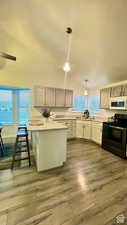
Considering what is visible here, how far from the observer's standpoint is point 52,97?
4.55 metres

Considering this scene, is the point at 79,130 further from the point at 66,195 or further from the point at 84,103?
the point at 66,195

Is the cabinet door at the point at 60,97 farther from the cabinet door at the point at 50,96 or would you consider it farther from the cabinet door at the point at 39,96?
the cabinet door at the point at 39,96

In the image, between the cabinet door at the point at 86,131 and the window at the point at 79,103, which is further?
the window at the point at 79,103

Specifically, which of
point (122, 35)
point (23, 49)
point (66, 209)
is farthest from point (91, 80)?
point (66, 209)

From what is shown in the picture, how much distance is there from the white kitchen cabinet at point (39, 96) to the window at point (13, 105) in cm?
45

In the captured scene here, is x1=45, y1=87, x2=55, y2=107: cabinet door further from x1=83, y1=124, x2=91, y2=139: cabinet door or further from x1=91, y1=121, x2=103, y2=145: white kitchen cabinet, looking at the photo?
x1=91, y1=121, x2=103, y2=145: white kitchen cabinet

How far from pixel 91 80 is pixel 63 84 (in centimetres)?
126

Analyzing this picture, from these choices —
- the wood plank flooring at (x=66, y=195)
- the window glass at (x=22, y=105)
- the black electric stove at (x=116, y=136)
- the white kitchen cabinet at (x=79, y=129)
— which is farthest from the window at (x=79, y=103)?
the wood plank flooring at (x=66, y=195)

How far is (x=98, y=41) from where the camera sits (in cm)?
277

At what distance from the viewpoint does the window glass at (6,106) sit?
4.43 metres

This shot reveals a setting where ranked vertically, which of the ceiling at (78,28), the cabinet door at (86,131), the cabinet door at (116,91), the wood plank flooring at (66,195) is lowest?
the wood plank flooring at (66,195)

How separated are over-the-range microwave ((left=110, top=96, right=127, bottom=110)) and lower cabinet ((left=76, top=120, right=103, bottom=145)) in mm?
840

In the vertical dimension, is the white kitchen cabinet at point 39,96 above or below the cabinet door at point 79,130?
above

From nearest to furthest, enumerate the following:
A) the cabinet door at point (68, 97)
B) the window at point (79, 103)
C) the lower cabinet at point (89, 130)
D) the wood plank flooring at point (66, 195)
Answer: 1. the wood plank flooring at point (66, 195)
2. the lower cabinet at point (89, 130)
3. the cabinet door at point (68, 97)
4. the window at point (79, 103)
